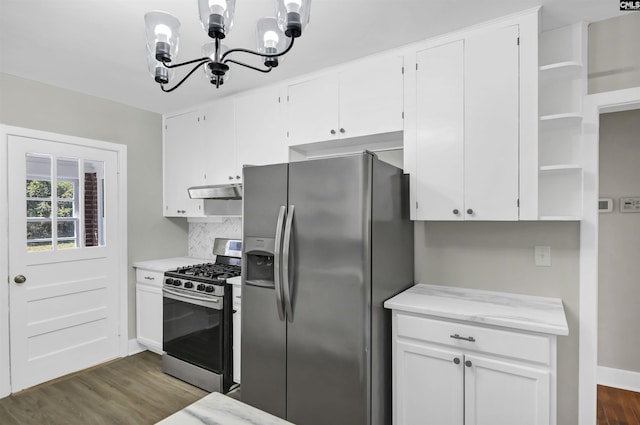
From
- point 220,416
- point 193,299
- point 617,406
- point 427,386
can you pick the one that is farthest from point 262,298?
point 617,406

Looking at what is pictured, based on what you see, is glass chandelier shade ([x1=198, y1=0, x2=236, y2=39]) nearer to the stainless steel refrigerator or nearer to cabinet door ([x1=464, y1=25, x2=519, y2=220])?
the stainless steel refrigerator

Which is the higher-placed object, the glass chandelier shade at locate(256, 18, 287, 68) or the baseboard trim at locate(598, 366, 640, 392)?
the glass chandelier shade at locate(256, 18, 287, 68)

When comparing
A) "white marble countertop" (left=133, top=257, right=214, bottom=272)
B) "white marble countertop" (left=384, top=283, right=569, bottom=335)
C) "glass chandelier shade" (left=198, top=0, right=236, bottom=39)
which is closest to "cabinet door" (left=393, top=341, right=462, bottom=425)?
"white marble countertop" (left=384, top=283, right=569, bottom=335)

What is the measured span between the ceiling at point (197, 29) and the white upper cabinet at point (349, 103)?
0.12 metres

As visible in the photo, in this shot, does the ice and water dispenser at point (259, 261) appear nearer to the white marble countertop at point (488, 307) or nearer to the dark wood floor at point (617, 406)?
the white marble countertop at point (488, 307)

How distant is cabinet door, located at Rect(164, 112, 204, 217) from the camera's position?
11.9ft

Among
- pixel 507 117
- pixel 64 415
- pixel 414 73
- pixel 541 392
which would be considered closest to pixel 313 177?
pixel 414 73

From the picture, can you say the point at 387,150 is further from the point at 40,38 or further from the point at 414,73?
the point at 40,38

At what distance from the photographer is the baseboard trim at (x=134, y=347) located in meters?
3.61

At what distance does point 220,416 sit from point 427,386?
1336mm

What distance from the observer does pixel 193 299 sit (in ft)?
9.68

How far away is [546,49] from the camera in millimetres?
2164

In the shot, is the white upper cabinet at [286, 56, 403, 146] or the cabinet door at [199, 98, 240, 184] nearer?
the white upper cabinet at [286, 56, 403, 146]

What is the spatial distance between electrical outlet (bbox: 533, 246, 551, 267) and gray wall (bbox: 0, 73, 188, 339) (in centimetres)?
358
